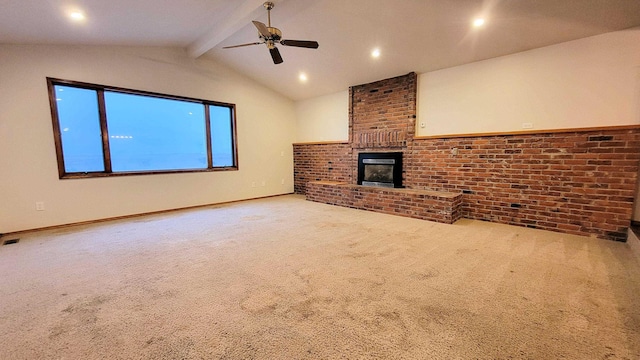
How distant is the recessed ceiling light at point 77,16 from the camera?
9.21 feet

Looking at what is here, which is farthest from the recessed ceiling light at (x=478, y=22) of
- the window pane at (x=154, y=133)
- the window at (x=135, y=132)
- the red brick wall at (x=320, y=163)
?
the window pane at (x=154, y=133)

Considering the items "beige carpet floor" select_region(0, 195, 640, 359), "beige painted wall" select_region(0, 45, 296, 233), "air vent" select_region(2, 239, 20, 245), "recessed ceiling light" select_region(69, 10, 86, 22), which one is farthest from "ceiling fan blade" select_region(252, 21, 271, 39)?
"air vent" select_region(2, 239, 20, 245)

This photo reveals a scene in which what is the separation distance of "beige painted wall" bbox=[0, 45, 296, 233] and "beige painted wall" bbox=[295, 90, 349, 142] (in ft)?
3.17

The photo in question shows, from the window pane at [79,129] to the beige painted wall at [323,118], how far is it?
402 centimetres

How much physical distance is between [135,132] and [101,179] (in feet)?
3.09

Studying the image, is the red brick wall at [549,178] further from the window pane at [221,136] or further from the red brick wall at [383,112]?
the window pane at [221,136]

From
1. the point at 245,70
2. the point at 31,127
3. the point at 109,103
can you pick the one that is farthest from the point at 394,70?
the point at 31,127

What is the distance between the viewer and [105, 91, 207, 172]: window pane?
420 cm

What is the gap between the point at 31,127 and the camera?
3438 millimetres

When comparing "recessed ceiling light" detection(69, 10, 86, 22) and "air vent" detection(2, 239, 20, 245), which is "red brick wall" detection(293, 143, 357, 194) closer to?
"recessed ceiling light" detection(69, 10, 86, 22)

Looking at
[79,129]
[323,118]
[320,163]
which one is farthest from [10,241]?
[323,118]

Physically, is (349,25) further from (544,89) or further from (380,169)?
(544,89)

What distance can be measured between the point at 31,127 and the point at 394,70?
17.9ft

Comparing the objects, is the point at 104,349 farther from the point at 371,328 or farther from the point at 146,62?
the point at 146,62
